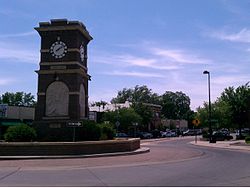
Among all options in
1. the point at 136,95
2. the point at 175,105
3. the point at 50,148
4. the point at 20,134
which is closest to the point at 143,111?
the point at 136,95

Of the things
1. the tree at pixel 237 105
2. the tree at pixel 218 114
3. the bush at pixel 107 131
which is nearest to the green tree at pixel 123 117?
the tree at pixel 218 114

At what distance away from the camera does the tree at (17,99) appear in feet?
379

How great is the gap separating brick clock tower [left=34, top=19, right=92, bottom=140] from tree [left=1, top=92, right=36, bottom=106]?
282 ft

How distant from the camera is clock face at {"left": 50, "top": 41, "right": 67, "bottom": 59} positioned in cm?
3084

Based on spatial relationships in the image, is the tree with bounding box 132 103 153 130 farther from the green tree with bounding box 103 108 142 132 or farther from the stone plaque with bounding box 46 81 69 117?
the stone plaque with bounding box 46 81 69 117

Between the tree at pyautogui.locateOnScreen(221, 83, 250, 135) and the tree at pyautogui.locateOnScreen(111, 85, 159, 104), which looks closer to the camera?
the tree at pyautogui.locateOnScreen(221, 83, 250, 135)

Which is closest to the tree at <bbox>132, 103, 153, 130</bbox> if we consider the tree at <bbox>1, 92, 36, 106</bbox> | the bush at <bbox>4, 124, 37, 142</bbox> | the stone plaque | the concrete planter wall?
the tree at <bbox>1, 92, 36, 106</bbox>

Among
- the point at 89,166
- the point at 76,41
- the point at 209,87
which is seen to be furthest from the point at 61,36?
the point at 209,87

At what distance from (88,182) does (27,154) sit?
448 inches

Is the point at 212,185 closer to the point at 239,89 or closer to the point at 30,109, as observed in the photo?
the point at 239,89

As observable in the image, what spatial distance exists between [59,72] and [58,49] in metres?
1.70

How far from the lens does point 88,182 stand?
1427 centimetres

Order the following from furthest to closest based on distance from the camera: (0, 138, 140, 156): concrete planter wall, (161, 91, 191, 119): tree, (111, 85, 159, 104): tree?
(161, 91, 191, 119): tree
(111, 85, 159, 104): tree
(0, 138, 140, 156): concrete planter wall

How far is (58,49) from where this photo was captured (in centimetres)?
3095
